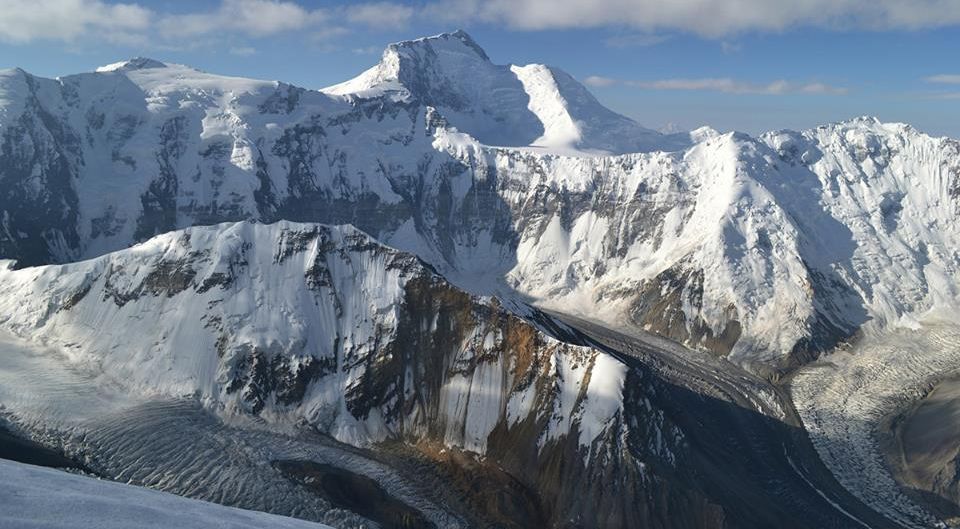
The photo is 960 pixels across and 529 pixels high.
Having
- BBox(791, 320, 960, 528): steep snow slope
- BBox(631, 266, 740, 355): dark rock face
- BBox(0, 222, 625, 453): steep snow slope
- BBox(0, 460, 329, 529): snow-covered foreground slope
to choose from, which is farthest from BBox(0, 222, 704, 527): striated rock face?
BBox(631, 266, 740, 355): dark rock face

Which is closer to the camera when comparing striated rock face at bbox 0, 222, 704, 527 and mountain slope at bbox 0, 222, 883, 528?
mountain slope at bbox 0, 222, 883, 528

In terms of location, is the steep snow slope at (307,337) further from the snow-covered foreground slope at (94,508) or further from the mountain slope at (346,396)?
the snow-covered foreground slope at (94,508)

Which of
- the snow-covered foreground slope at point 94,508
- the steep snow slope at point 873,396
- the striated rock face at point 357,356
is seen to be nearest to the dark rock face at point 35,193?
the striated rock face at point 357,356

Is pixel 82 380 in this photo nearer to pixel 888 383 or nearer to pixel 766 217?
pixel 888 383

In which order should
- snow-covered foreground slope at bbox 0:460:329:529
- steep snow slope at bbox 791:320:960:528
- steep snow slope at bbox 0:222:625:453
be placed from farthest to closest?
1. steep snow slope at bbox 791:320:960:528
2. steep snow slope at bbox 0:222:625:453
3. snow-covered foreground slope at bbox 0:460:329:529

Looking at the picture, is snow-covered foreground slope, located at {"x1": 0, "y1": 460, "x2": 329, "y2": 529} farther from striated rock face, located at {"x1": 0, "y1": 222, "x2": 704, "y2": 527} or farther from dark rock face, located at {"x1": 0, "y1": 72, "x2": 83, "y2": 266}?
dark rock face, located at {"x1": 0, "y1": 72, "x2": 83, "y2": 266}

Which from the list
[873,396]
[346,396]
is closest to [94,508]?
[346,396]

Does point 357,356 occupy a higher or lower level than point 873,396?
higher

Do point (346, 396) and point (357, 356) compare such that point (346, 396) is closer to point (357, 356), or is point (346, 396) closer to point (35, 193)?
point (357, 356)
